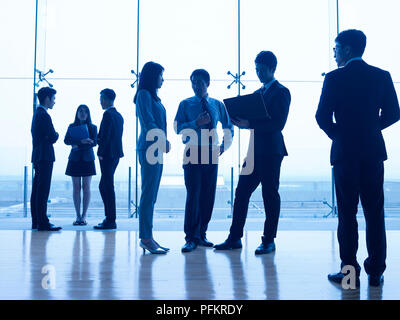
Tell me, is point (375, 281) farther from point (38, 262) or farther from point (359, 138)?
point (38, 262)

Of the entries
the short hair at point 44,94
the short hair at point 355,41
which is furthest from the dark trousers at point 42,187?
the short hair at point 355,41

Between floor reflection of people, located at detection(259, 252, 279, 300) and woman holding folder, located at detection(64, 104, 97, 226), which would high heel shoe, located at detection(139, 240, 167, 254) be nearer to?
floor reflection of people, located at detection(259, 252, 279, 300)

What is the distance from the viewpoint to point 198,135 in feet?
8.53

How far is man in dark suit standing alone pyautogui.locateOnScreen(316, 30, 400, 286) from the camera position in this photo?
167cm

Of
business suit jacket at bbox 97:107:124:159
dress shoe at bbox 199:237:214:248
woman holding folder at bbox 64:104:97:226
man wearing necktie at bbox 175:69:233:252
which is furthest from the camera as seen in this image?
woman holding folder at bbox 64:104:97:226

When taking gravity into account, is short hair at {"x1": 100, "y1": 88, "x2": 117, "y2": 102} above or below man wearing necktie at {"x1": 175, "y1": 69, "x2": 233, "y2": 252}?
above

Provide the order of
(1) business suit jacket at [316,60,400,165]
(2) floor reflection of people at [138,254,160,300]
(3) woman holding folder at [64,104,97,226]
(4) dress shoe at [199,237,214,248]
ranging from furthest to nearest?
(3) woman holding folder at [64,104,97,226] < (4) dress shoe at [199,237,214,248] < (1) business suit jacket at [316,60,400,165] < (2) floor reflection of people at [138,254,160,300]

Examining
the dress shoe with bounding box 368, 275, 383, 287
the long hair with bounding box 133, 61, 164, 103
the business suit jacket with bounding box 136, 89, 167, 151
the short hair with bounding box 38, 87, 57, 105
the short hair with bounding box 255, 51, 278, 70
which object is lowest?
the dress shoe with bounding box 368, 275, 383, 287

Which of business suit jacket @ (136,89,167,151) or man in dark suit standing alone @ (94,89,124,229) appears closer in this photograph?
business suit jacket @ (136,89,167,151)

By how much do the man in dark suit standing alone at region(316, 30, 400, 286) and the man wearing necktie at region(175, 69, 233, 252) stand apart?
1018 millimetres

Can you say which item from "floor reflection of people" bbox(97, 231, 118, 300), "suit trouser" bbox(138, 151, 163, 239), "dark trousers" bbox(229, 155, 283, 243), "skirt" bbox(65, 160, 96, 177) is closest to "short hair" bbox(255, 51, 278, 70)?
"dark trousers" bbox(229, 155, 283, 243)

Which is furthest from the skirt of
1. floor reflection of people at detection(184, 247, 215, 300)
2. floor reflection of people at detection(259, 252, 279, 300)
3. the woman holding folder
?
floor reflection of people at detection(259, 252, 279, 300)

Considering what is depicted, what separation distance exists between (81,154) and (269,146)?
221cm

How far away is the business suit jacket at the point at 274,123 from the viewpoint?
7.97ft
